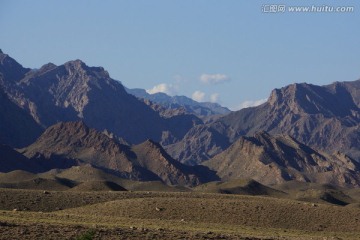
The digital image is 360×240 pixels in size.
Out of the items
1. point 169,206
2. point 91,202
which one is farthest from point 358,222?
point 91,202

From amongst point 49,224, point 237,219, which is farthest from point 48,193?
point 49,224

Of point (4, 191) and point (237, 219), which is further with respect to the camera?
point (4, 191)

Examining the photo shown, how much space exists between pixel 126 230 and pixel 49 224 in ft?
21.1

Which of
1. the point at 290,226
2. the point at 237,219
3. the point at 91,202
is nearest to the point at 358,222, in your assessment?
the point at 290,226

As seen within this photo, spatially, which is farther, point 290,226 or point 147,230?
point 290,226

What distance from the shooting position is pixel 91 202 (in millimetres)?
116750

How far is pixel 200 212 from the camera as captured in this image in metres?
106

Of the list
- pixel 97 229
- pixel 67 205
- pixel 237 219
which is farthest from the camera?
pixel 67 205

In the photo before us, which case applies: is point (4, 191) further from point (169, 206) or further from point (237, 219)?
point (237, 219)

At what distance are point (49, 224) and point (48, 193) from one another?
52.8m

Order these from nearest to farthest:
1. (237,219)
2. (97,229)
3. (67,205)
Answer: (97,229)
(237,219)
(67,205)

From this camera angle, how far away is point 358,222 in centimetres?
10862

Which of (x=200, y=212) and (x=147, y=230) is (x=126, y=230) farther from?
(x=200, y=212)

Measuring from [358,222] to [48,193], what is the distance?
4450 centimetres
